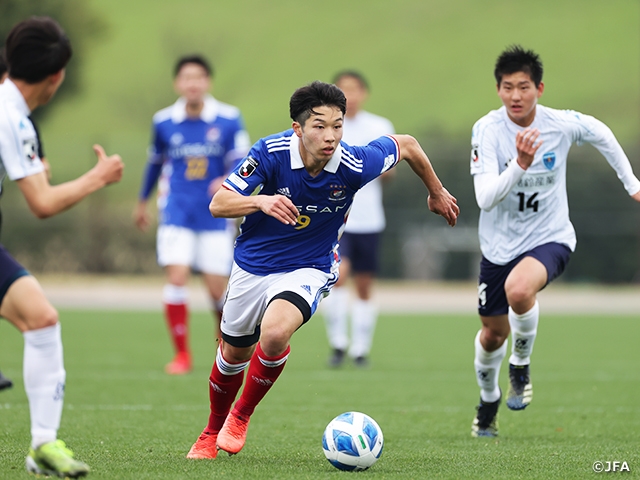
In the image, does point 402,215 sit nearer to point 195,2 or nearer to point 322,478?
point 322,478

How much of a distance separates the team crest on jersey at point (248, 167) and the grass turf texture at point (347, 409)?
5.14 feet

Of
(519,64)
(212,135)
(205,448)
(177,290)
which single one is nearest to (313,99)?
(519,64)

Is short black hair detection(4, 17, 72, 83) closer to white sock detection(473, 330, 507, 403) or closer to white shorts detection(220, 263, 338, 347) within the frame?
white shorts detection(220, 263, 338, 347)

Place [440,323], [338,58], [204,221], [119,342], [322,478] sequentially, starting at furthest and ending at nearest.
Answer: [338,58]
[440,323]
[119,342]
[204,221]
[322,478]

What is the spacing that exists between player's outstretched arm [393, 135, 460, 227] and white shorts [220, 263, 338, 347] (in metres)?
0.80

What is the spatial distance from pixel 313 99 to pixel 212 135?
204 inches

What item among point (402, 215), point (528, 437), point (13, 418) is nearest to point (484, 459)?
point (528, 437)

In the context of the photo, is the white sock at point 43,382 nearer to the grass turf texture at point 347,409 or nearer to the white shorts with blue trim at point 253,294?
the grass turf texture at point 347,409

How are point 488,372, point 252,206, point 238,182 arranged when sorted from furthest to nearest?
point 488,372, point 238,182, point 252,206

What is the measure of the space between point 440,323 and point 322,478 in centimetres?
1265

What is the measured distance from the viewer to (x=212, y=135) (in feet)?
34.2

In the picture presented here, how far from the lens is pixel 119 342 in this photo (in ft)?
43.9

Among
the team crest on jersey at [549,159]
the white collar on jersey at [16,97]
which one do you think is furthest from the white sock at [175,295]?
the white collar on jersey at [16,97]

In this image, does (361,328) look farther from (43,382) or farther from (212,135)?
(43,382)
